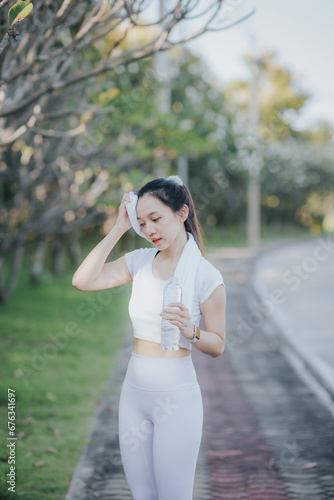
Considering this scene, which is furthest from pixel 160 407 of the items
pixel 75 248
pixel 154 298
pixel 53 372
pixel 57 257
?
pixel 75 248

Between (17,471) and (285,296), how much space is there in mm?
11926

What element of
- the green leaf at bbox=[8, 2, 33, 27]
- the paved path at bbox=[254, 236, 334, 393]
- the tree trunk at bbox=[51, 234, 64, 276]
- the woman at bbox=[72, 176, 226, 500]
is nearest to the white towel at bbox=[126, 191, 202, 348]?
the woman at bbox=[72, 176, 226, 500]

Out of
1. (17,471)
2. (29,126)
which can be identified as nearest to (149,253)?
(17,471)

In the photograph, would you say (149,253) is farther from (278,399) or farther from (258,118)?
(258,118)

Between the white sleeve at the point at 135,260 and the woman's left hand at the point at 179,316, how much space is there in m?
0.51

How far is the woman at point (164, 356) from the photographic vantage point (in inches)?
112

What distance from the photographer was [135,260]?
125 inches

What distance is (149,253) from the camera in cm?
317

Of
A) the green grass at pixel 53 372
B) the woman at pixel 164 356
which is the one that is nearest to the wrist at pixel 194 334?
the woman at pixel 164 356

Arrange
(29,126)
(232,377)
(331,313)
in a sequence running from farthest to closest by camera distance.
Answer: (331,313), (232,377), (29,126)

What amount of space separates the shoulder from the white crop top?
0.28 ft

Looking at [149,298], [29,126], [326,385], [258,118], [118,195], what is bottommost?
[258,118]

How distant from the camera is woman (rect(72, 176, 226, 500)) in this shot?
2.86 metres

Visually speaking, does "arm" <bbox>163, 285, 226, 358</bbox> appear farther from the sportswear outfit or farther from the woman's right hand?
the woman's right hand
